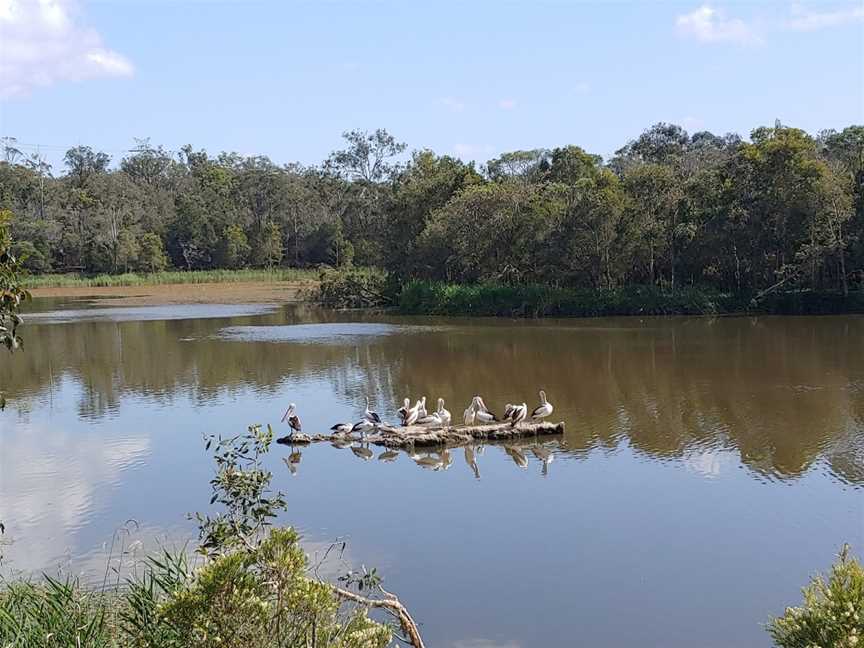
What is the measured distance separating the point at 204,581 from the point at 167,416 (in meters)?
14.3

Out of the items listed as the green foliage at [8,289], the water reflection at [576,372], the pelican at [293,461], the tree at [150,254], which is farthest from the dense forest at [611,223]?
the green foliage at [8,289]

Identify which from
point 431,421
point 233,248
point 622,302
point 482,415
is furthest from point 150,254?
point 431,421

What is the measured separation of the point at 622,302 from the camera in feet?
119

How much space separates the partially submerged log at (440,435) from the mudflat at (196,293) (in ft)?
114

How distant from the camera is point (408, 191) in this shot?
4419 cm

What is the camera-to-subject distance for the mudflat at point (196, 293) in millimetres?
52750

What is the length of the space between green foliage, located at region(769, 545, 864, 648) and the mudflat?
150 feet

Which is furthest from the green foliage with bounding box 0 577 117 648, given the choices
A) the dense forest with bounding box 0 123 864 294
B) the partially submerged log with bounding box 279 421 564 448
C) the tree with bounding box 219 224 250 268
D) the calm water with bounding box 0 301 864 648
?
the tree with bounding box 219 224 250 268

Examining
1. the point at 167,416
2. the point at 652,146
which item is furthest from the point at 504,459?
the point at 652,146

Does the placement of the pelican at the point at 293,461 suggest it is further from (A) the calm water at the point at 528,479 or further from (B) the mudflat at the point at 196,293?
(B) the mudflat at the point at 196,293

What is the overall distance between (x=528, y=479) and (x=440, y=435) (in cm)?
224

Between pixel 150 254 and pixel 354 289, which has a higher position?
pixel 150 254

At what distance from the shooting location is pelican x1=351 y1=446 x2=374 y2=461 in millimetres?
14458

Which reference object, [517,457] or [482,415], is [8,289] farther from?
[482,415]
